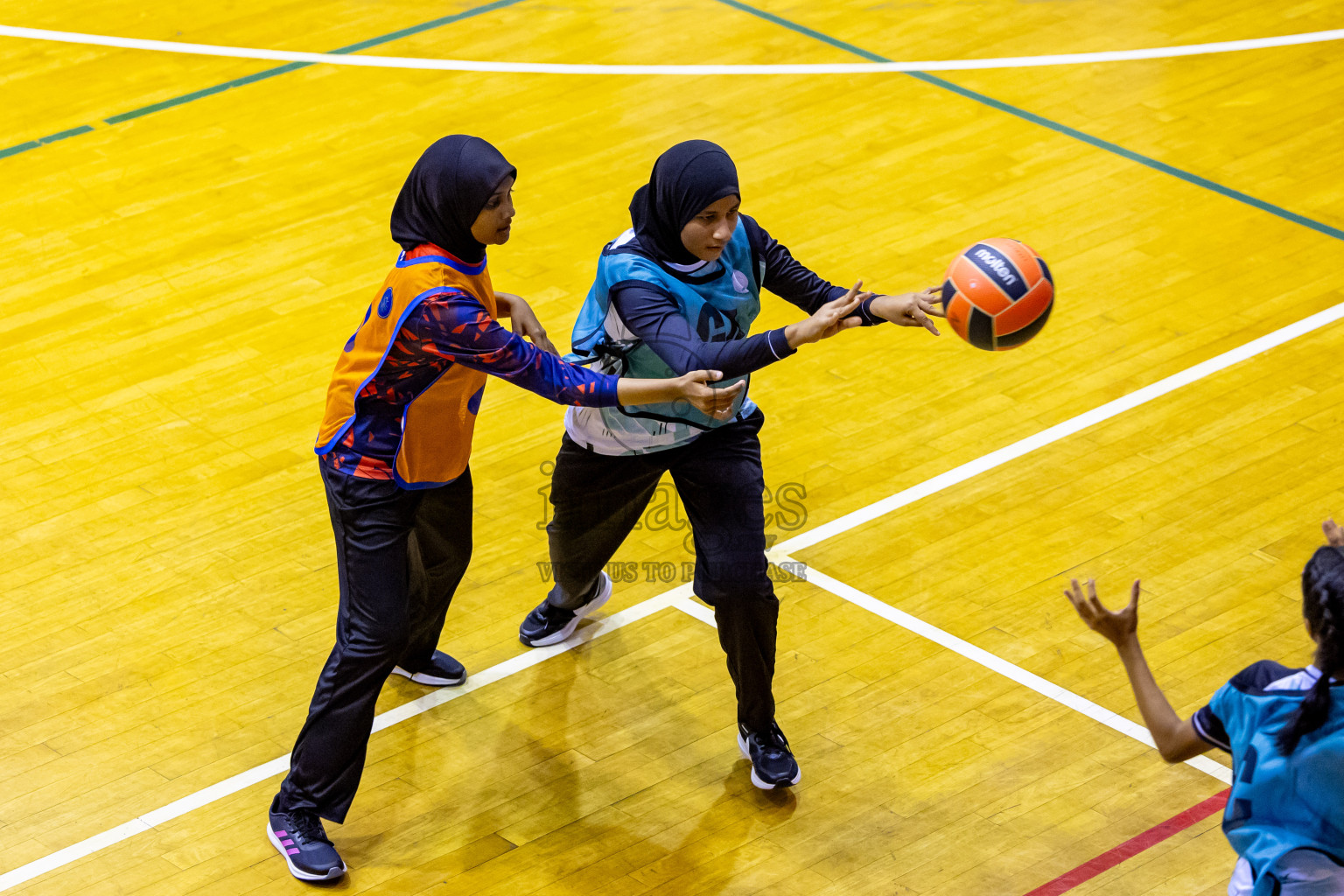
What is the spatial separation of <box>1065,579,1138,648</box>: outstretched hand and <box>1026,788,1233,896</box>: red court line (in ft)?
5.73

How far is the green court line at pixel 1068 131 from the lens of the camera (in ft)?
29.6

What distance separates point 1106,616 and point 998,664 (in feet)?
8.52

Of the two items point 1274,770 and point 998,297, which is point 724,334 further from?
point 1274,770

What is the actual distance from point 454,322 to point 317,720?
1.39 metres

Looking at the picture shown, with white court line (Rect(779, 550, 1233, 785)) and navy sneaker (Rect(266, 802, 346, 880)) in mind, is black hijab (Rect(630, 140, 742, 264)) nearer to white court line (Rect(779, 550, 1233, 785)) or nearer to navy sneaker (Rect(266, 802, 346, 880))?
white court line (Rect(779, 550, 1233, 785))

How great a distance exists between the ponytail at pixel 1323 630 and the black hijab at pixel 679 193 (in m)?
2.29

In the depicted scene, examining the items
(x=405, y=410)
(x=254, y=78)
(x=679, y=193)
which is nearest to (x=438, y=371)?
(x=405, y=410)

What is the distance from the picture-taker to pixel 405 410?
507 cm

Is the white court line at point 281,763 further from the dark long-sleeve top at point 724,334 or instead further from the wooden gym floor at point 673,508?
the dark long-sleeve top at point 724,334

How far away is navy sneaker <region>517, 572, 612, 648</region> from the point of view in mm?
6328

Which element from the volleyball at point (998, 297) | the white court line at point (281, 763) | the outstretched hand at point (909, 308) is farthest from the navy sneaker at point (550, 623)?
Answer: the volleyball at point (998, 297)

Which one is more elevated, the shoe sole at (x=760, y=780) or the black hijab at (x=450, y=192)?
the black hijab at (x=450, y=192)

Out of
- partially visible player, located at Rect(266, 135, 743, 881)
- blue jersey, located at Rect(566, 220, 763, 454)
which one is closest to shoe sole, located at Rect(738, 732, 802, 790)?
blue jersey, located at Rect(566, 220, 763, 454)

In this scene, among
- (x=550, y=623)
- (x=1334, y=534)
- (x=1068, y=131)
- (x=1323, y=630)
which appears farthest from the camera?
(x=1068, y=131)
